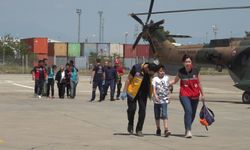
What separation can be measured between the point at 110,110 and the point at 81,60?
65578 millimetres

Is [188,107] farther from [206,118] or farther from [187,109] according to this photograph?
[206,118]

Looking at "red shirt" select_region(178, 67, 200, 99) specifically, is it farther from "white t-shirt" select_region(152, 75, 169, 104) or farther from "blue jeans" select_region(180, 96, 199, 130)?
"white t-shirt" select_region(152, 75, 169, 104)

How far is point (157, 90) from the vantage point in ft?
39.8

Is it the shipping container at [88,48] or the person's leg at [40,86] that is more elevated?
the shipping container at [88,48]

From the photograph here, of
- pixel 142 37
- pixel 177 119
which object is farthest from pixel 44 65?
pixel 177 119

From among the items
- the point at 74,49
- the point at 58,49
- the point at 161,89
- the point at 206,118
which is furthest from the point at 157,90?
the point at 74,49

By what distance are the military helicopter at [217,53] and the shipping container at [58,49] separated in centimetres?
7921

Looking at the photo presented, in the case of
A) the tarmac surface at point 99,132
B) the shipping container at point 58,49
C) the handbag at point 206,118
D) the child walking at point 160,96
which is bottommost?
the tarmac surface at point 99,132

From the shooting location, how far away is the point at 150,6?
27312 mm

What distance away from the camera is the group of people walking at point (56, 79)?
80.3ft

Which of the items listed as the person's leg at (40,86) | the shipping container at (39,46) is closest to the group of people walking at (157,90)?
the person's leg at (40,86)

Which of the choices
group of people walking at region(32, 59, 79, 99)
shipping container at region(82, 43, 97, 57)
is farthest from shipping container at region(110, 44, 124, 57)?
group of people walking at region(32, 59, 79, 99)

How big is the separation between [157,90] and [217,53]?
1519cm

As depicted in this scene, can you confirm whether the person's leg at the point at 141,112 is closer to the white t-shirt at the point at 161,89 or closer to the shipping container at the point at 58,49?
the white t-shirt at the point at 161,89
